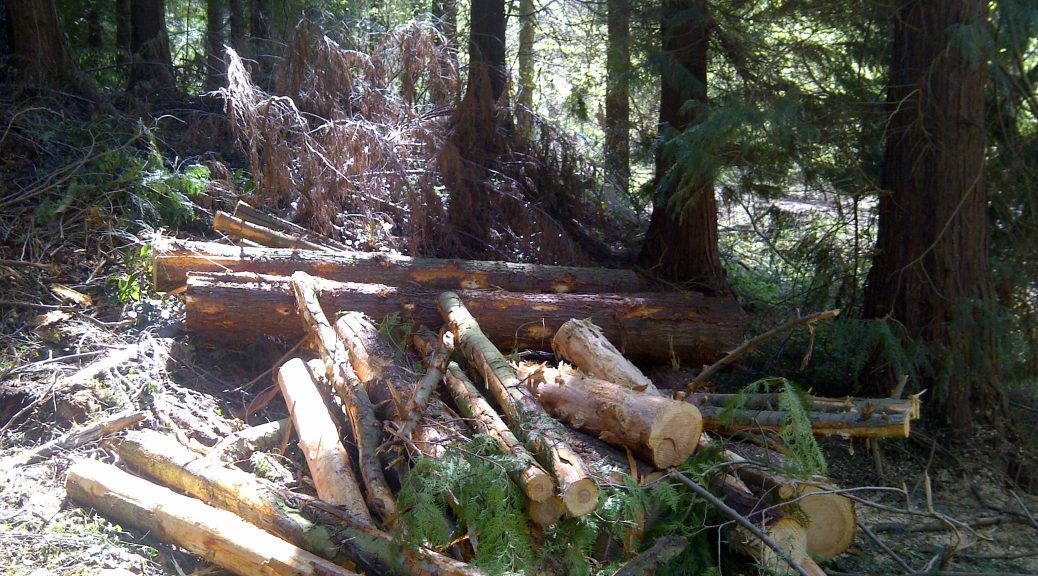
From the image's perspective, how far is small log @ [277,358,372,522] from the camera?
13.7ft

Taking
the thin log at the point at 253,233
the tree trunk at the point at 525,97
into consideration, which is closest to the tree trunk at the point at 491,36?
the tree trunk at the point at 525,97

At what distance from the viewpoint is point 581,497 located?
358 centimetres

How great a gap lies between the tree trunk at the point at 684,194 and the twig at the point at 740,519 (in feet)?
10.2

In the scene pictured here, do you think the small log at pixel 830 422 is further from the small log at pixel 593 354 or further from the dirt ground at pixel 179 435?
the small log at pixel 593 354

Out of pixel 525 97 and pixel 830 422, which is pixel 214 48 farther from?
pixel 830 422

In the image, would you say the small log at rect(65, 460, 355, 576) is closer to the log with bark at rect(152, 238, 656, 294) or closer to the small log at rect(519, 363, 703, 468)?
the small log at rect(519, 363, 703, 468)

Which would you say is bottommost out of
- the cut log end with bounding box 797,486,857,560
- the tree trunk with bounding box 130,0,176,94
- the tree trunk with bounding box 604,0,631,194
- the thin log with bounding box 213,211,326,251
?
the cut log end with bounding box 797,486,857,560

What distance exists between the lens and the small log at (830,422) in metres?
4.39

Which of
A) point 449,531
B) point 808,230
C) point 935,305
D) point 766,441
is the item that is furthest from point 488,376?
point 808,230

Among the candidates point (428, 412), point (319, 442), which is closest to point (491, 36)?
point (428, 412)

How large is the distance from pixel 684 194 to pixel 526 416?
3.28 m

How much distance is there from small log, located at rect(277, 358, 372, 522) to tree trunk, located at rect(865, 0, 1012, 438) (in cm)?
376

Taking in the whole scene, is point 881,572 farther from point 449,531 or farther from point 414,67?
point 414,67

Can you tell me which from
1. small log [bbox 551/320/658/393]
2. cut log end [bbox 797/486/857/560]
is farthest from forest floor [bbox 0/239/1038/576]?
small log [bbox 551/320/658/393]
